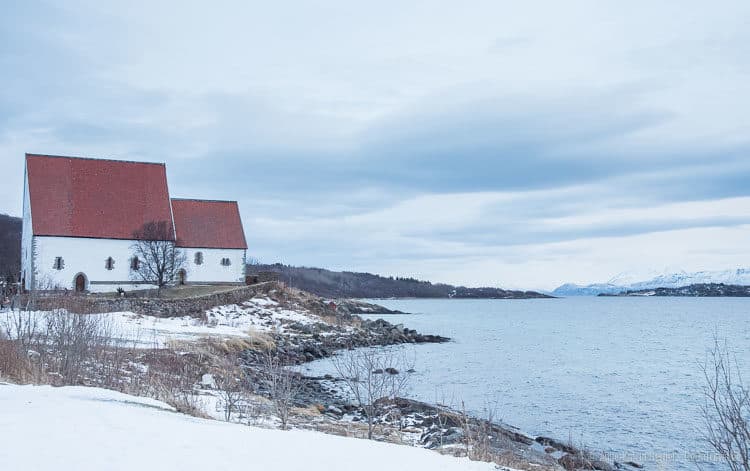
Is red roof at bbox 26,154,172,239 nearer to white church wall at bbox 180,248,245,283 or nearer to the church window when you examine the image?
the church window

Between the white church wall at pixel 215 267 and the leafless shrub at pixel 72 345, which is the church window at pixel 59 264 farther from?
the leafless shrub at pixel 72 345

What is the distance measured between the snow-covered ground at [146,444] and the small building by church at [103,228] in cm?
3624

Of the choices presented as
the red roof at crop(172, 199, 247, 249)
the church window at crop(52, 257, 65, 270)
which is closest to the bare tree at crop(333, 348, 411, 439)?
the red roof at crop(172, 199, 247, 249)

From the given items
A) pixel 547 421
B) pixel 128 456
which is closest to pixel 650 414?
pixel 547 421

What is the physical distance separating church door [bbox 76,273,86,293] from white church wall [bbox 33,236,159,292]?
204 mm

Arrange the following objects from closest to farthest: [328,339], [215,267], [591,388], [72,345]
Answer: [72,345]
[591,388]
[328,339]
[215,267]

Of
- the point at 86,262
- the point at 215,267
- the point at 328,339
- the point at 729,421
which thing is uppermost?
the point at 86,262

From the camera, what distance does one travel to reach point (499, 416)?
75.9 feet

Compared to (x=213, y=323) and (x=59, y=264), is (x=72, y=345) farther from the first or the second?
(x=59, y=264)

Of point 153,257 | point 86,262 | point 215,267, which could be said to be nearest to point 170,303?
point 153,257

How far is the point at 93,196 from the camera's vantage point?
47.5m

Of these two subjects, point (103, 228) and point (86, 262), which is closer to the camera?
point (86, 262)

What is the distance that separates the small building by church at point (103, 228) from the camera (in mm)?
44625

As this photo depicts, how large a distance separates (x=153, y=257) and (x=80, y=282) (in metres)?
5.03
